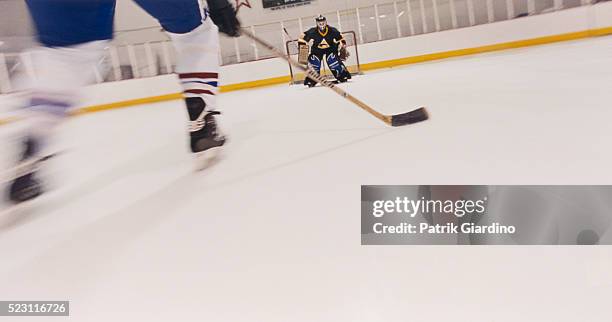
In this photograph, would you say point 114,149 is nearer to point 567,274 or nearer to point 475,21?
point 567,274

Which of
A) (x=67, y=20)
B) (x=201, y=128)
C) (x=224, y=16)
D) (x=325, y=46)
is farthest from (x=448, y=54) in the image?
(x=67, y=20)

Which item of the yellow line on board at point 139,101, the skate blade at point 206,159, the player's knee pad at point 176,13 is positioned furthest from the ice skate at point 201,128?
the yellow line on board at point 139,101

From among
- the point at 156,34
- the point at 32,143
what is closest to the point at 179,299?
the point at 32,143

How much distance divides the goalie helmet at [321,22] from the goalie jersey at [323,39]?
3 centimetres

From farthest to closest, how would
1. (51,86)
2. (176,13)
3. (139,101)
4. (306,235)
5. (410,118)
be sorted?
(139,101)
(410,118)
(176,13)
(51,86)
(306,235)

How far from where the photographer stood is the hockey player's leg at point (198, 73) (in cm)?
92

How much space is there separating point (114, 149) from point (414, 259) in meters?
1.14

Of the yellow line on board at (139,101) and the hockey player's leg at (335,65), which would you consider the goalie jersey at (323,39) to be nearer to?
the hockey player's leg at (335,65)

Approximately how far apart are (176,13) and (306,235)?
0.61 meters

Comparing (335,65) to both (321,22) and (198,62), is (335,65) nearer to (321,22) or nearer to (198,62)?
(321,22)

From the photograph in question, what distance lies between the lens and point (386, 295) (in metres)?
0.40

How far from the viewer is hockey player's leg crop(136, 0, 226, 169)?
0.92 metres

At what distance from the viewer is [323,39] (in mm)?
3123

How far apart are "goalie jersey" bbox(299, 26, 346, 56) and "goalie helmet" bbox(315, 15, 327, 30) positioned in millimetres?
28
